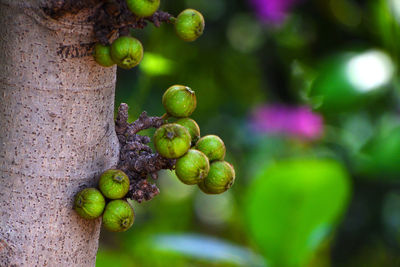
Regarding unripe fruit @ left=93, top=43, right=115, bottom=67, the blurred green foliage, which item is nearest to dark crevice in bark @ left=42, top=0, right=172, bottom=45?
unripe fruit @ left=93, top=43, right=115, bottom=67

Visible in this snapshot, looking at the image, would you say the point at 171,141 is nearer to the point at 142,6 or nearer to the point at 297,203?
the point at 142,6

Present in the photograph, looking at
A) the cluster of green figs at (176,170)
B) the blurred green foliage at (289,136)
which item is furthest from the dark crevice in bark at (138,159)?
the blurred green foliage at (289,136)

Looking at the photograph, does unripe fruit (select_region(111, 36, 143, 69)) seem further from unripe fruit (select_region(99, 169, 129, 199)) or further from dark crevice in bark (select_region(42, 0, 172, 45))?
unripe fruit (select_region(99, 169, 129, 199))

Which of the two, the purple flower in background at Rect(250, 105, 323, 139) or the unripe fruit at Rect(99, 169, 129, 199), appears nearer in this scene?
the unripe fruit at Rect(99, 169, 129, 199)

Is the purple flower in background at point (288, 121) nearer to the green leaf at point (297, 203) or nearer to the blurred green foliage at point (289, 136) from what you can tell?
the blurred green foliage at point (289, 136)

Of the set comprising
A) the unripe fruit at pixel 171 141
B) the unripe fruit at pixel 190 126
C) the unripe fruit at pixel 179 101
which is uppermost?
the unripe fruit at pixel 179 101

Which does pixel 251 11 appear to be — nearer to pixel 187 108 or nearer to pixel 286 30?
pixel 286 30
